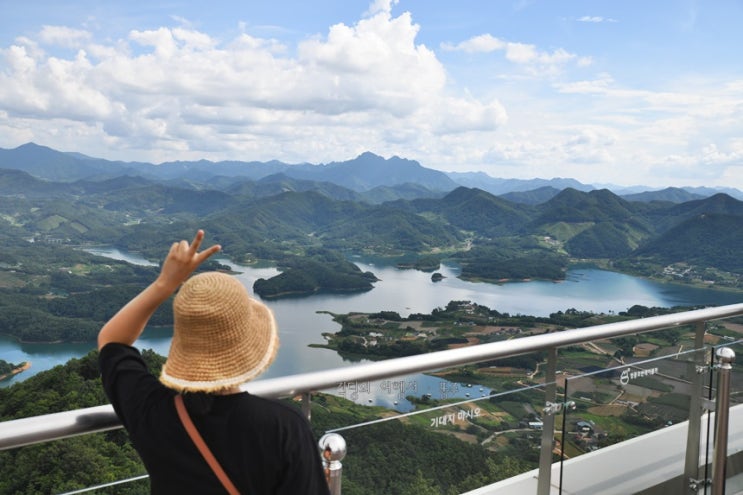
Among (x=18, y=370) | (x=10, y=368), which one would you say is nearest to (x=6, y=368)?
(x=10, y=368)

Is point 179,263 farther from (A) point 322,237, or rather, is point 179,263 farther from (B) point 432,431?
(A) point 322,237

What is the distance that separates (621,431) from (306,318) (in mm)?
53081

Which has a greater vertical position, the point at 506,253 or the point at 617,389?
the point at 617,389

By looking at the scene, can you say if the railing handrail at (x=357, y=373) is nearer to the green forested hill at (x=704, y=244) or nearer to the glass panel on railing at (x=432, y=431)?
the glass panel on railing at (x=432, y=431)

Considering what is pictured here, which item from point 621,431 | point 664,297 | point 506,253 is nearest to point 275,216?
point 506,253

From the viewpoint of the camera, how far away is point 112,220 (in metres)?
131

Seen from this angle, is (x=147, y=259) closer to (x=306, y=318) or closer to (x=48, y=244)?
(x=48, y=244)

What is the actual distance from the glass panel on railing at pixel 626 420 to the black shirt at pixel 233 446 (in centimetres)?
112

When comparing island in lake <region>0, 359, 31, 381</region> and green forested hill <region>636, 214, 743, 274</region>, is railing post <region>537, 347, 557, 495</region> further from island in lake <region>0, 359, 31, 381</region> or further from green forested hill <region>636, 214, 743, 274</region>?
green forested hill <region>636, 214, 743, 274</region>

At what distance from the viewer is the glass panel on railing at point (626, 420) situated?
1.85m

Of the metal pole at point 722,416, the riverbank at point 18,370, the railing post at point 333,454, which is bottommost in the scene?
the riverbank at point 18,370

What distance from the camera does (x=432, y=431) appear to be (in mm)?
1610

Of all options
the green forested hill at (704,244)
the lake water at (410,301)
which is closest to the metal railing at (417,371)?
the lake water at (410,301)

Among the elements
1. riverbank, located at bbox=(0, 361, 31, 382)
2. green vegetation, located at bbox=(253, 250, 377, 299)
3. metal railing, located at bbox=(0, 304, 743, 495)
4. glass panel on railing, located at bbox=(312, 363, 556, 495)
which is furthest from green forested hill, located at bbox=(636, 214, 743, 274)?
glass panel on railing, located at bbox=(312, 363, 556, 495)
